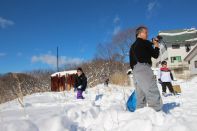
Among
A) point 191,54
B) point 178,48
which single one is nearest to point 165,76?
point 191,54

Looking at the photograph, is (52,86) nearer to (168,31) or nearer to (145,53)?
(145,53)

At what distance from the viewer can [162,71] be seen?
1218cm

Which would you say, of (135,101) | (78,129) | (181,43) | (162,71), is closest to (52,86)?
(162,71)

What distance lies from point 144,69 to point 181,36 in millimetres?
52033

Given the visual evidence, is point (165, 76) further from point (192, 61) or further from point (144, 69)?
point (192, 61)

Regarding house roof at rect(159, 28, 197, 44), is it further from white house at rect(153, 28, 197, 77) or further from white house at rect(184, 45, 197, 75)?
white house at rect(184, 45, 197, 75)

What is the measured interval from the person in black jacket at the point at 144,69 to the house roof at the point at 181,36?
1958 inches

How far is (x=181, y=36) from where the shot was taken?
5453cm

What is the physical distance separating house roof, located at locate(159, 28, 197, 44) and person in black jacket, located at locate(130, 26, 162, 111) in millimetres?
49721

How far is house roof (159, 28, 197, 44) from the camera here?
53125mm

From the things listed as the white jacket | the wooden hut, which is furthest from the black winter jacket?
the wooden hut

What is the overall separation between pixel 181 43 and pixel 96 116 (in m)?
51.1

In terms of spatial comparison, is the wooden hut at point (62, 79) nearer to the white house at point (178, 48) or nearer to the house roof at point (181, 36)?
the white house at point (178, 48)

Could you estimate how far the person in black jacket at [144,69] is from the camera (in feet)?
16.8
